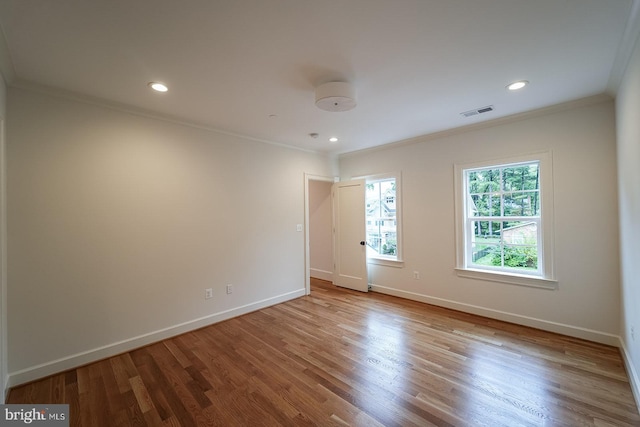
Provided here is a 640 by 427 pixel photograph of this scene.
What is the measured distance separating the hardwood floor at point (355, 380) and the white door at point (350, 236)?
5.23ft

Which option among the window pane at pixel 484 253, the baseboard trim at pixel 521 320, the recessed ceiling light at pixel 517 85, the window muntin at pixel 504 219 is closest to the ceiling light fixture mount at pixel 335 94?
the recessed ceiling light at pixel 517 85

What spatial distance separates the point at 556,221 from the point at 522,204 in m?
0.40

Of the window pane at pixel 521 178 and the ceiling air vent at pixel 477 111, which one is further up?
the ceiling air vent at pixel 477 111

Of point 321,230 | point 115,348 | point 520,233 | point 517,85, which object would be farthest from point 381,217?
point 115,348

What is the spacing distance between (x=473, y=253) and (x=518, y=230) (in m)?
0.63

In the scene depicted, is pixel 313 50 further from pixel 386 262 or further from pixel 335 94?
pixel 386 262

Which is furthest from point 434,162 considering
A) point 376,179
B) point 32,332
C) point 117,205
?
point 32,332

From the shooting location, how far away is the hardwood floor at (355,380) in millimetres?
1870

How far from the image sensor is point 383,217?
15.8ft

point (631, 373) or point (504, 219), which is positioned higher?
point (504, 219)

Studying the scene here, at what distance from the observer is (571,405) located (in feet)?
6.38

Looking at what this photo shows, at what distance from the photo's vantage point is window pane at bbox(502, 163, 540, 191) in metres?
3.27

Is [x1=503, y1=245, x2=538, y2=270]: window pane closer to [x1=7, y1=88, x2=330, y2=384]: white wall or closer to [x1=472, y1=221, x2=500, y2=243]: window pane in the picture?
[x1=472, y1=221, x2=500, y2=243]: window pane

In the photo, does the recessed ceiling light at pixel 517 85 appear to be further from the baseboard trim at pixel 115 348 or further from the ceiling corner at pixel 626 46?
the baseboard trim at pixel 115 348
